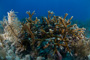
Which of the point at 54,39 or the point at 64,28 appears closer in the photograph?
the point at 54,39

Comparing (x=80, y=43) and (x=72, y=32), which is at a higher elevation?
(x=72, y=32)

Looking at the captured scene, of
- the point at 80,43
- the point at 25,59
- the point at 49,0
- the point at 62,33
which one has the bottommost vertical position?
the point at 25,59

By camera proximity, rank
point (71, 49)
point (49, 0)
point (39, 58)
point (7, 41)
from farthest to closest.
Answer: point (49, 0), point (7, 41), point (71, 49), point (39, 58)

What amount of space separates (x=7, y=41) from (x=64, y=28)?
9.10 ft

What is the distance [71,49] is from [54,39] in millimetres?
716

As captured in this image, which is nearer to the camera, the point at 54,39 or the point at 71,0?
the point at 54,39

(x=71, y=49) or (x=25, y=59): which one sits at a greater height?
(x=71, y=49)

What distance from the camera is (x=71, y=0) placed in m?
131

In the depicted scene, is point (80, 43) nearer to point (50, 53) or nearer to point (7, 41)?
point (50, 53)

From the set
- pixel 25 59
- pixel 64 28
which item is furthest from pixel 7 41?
pixel 64 28

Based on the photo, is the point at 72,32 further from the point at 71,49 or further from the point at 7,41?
the point at 7,41

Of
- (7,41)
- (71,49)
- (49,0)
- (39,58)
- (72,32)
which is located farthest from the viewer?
(49,0)

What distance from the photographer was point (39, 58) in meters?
2.76

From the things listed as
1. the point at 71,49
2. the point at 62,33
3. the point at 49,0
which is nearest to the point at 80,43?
the point at 71,49
